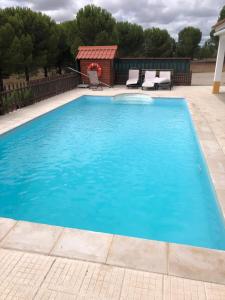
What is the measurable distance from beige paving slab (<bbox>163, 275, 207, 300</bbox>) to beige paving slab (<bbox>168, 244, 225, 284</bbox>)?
0.07m

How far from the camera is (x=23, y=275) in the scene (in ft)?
8.55

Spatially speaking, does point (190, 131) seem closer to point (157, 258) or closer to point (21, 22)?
point (157, 258)

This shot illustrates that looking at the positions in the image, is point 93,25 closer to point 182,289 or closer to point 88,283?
point 88,283

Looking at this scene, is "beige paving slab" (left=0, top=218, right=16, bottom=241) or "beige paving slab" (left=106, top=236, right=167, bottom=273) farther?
"beige paving slab" (left=0, top=218, right=16, bottom=241)

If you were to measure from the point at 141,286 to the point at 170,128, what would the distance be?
255 inches

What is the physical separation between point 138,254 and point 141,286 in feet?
1.41

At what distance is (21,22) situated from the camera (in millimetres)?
14594

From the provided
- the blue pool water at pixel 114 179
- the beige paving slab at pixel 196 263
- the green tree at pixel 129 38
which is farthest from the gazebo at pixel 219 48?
the green tree at pixel 129 38

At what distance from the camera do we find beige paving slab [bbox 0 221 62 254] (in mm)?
3001

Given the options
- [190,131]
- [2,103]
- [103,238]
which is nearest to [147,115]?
[190,131]

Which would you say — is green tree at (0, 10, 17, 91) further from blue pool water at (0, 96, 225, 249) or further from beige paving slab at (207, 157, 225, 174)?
beige paving slab at (207, 157, 225, 174)

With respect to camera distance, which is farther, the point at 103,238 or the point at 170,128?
the point at 170,128

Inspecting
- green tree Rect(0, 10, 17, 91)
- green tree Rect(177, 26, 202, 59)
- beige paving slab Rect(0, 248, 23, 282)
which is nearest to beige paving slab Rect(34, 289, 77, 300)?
beige paving slab Rect(0, 248, 23, 282)

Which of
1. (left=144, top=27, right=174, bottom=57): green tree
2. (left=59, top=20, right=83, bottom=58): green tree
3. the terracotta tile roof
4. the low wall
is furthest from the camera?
(left=144, top=27, right=174, bottom=57): green tree
